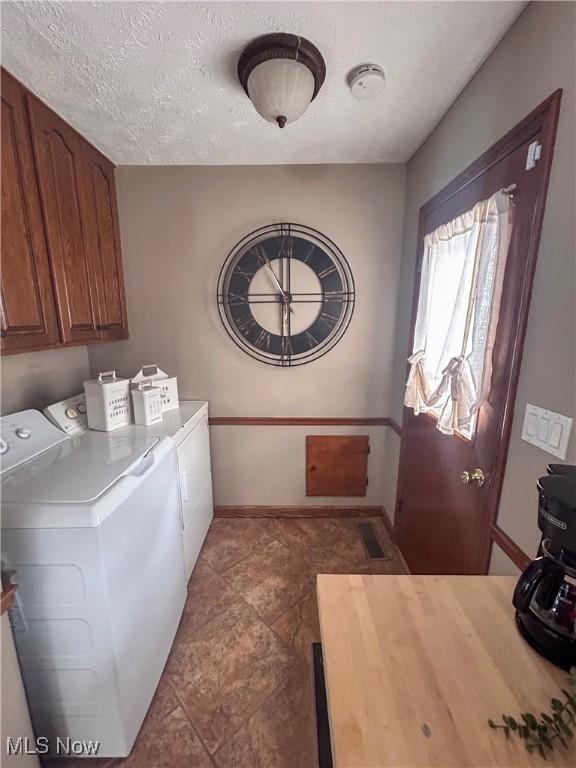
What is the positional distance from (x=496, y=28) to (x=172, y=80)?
1.21 meters

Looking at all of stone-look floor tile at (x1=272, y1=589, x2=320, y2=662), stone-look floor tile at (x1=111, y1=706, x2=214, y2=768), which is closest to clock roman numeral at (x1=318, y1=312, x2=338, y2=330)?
stone-look floor tile at (x1=272, y1=589, x2=320, y2=662)

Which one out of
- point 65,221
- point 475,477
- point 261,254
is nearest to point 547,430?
point 475,477

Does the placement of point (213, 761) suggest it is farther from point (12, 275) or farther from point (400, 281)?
point (400, 281)

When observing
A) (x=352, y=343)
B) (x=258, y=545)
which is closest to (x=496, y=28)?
(x=352, y=343)

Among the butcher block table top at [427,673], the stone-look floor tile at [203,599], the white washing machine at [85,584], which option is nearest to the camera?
the butcher block table top at [427,673]

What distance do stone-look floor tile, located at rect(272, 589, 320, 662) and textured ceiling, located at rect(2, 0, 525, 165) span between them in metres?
2.40

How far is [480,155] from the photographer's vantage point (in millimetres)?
1235

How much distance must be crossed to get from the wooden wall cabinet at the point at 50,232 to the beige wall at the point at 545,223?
6.01ft

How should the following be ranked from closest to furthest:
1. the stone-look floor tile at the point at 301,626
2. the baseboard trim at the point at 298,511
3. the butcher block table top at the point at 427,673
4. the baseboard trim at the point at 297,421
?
the butcher block table top at the point at 427,673
the stone-look floor tile at the point at 301,626
the baseboard trim at the point at 297,421
the baseboard trim at the point at 298,511

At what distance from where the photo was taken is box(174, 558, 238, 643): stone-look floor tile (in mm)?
1613

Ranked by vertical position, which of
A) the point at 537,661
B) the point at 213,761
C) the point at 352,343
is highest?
the point at 352,343

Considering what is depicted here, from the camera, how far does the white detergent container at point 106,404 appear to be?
64.1 inches

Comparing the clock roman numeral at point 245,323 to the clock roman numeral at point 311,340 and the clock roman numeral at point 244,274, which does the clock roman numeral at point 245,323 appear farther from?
the clock roman numeral at point 311,340

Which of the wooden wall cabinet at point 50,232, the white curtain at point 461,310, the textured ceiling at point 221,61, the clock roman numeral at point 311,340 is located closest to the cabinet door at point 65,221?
the wooden wall cabinet at point 50,232
